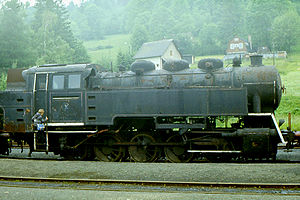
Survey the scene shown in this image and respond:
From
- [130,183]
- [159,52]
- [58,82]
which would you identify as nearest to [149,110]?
[130,183]

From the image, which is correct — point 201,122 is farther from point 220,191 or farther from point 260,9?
point 260,9

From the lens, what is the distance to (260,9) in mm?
54656

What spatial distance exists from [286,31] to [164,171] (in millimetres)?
43624

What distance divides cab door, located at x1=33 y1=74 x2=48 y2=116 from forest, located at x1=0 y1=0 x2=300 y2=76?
25.1 metres

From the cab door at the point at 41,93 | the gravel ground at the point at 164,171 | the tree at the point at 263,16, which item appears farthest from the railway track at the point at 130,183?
the tree at the point at 263,16

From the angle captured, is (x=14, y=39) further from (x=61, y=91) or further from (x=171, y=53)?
(x=61, y=91)

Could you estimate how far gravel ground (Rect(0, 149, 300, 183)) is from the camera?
7609mm

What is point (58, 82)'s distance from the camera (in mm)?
10906

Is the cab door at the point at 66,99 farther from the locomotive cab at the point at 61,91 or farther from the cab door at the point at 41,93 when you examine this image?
A: the cab door at the point at 41,93

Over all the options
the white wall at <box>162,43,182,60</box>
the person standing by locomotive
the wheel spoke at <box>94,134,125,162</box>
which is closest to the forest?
the white wall at <box>162,43,182,60</box>

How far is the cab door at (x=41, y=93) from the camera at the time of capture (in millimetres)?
10922

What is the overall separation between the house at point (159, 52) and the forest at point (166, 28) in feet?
28.8

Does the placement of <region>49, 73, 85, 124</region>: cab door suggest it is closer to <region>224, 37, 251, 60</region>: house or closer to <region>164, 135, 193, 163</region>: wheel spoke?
<region>164, 135, 193, 163</region>: wheel spoke

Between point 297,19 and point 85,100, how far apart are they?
4669 centimetres
